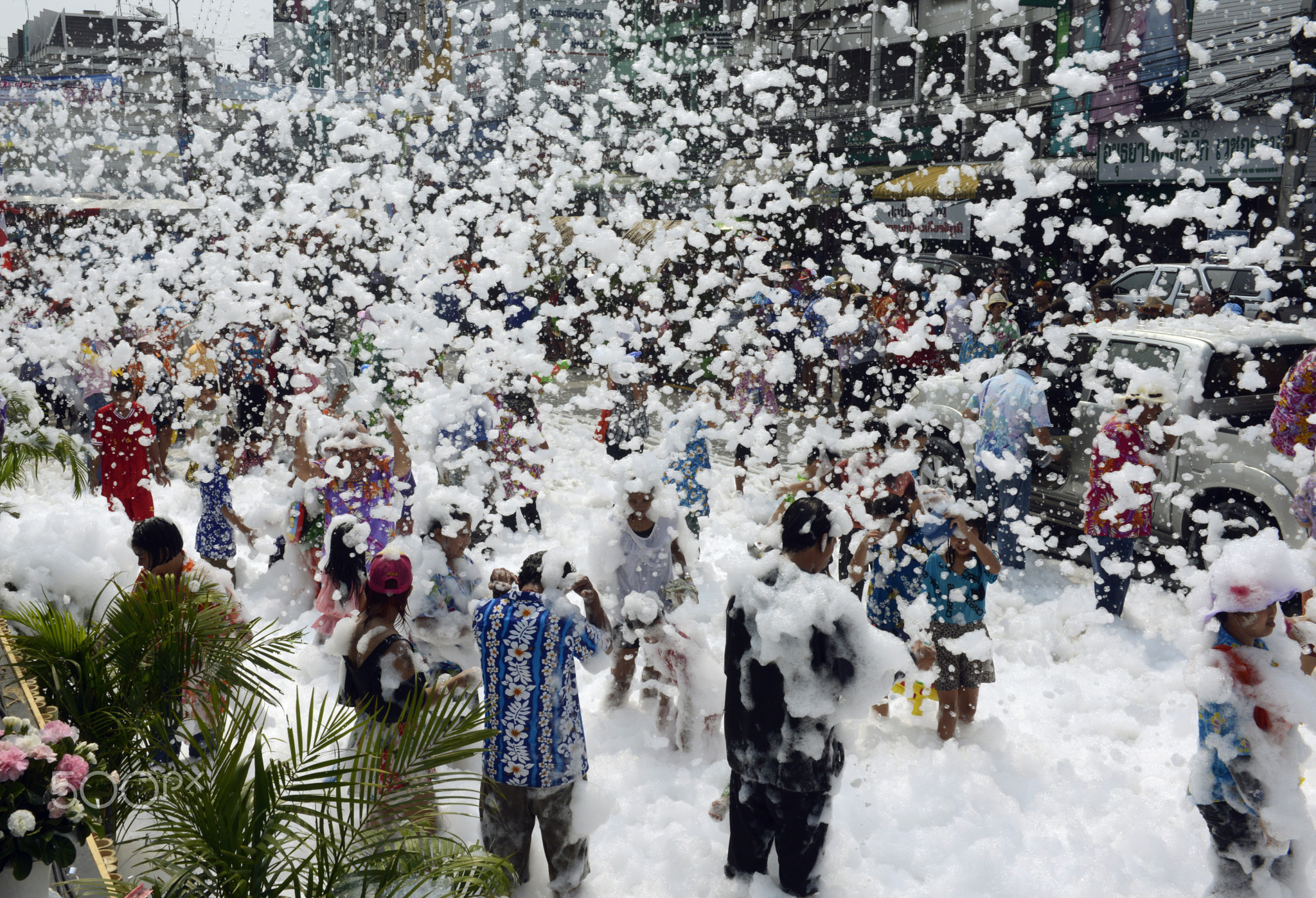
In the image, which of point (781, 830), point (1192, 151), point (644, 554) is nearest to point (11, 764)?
point (781, 830)

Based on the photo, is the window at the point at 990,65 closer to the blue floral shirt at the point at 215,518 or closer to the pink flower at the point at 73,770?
the blue floral shirt at the point at 215,518

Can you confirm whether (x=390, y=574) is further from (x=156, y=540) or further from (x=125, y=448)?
(x=125, y=448)

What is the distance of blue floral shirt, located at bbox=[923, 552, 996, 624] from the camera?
183 inches

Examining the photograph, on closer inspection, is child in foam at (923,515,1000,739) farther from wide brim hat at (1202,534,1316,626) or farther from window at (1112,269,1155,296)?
window at (1112,269,1155,296)

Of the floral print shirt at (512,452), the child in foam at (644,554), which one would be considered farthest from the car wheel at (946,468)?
the floral print shirt at (512,452)

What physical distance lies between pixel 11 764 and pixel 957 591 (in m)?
3.66

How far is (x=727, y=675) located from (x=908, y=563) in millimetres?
1582

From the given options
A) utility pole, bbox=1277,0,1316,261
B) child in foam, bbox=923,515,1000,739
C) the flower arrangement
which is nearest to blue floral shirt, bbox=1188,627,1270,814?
child in foam, bbox=923,515,1000,739

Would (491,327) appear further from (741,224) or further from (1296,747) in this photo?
(1296,747)

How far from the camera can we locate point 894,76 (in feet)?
83.4

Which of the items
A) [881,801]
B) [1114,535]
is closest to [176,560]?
[881,801]

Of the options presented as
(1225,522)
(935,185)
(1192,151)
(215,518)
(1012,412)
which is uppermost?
(1192,151)

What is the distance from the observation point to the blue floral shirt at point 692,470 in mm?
7387

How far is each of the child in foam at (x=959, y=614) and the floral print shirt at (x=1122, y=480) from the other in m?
1.66
